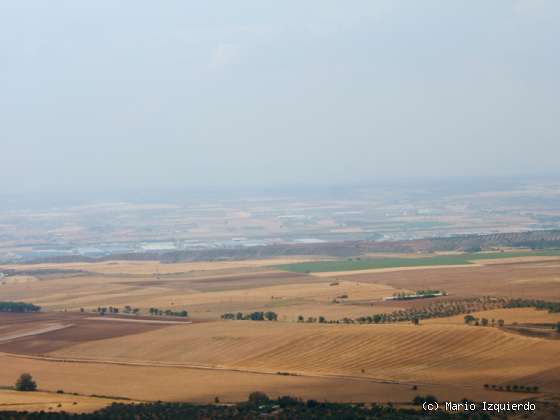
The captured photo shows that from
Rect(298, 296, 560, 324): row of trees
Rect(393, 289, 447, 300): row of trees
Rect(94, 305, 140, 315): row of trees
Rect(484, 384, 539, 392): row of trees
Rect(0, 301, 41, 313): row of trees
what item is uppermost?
Rect(0, 301, 41, 313): row of trees

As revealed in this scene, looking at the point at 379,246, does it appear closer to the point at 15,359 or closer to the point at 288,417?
the point at 15,359

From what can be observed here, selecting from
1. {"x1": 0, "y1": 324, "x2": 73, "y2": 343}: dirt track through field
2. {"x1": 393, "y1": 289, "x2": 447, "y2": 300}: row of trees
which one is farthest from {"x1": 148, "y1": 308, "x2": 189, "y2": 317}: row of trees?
{"x1": 393, "y1": 289, "x2": 447, "y2": 300}: row of trees

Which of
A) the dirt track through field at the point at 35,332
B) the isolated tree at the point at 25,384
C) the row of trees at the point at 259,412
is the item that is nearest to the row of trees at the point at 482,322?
the row of trees at the point at 259,412

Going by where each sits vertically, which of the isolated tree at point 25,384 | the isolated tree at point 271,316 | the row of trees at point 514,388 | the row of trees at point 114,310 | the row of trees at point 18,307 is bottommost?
the row of trees at point 514,388

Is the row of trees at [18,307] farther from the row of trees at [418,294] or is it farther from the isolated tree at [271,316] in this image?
the row of trees at [418,294]

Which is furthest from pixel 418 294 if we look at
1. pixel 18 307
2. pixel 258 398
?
pixel 258 398

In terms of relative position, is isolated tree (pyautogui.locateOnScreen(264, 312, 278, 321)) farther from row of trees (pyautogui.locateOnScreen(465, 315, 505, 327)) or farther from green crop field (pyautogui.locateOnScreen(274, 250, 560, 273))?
green crop field (pyautogui.locateOnScreen(274, 250, 560, 273))

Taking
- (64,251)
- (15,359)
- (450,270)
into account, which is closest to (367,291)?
(450,270)
